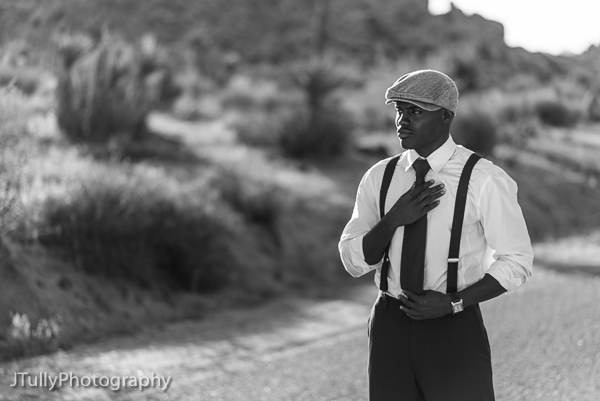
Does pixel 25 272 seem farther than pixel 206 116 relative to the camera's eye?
No

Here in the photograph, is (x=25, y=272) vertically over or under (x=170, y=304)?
over

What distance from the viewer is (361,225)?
345 cm

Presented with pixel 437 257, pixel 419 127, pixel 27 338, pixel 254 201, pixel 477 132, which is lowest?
pixel 27 338

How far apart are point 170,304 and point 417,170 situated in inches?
260

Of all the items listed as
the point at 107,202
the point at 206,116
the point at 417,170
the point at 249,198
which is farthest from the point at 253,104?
the point at 417,170

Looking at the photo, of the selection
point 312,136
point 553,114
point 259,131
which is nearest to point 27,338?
point 312,136

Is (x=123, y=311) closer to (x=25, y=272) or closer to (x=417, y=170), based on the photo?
(x=25, y=272)

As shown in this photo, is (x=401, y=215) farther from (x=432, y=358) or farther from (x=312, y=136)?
(x=312, y=136)

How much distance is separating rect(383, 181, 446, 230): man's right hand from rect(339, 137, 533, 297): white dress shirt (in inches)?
1.8

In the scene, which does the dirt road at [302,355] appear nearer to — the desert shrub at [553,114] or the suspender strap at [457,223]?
the suspender strap at [457,223]

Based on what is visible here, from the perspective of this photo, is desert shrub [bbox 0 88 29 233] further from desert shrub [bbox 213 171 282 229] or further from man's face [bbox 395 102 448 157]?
man's face [bbox 395 102 448 157]

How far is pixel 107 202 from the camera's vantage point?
9.57m

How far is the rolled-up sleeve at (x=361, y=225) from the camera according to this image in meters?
3.38

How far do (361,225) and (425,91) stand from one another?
2.00ft
